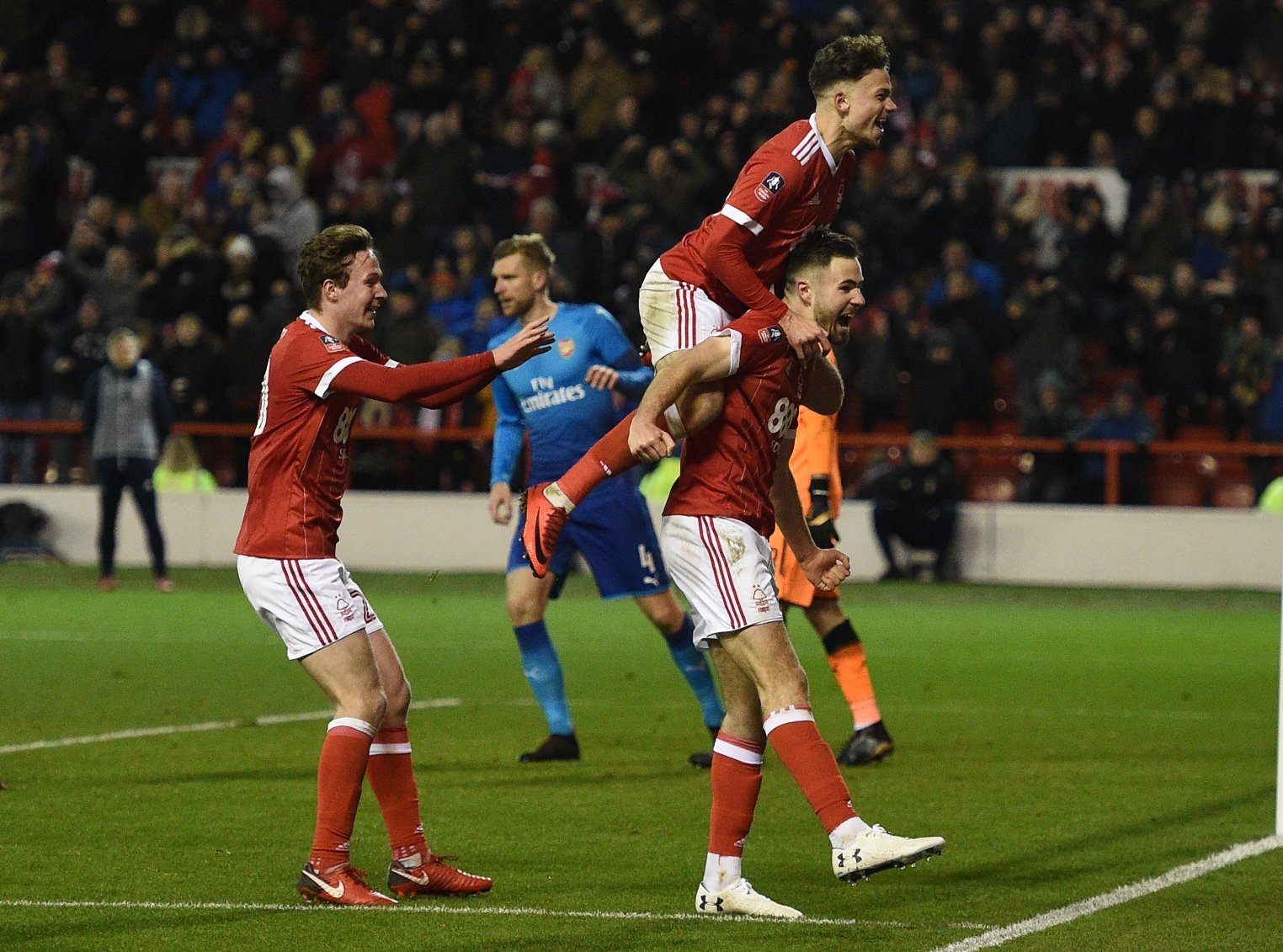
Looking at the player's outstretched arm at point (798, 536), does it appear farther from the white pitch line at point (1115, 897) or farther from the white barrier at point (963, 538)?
the white barrier at point (963, 538)

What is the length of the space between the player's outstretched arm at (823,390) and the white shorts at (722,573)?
0.57 meters

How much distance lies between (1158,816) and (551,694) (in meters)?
3.02

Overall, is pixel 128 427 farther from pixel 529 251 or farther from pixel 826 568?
pixel 826 568

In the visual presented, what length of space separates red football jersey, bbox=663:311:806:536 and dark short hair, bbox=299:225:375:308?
3.97 ft

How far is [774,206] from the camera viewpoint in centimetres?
674

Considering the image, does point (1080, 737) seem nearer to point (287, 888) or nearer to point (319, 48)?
point (287, 888)

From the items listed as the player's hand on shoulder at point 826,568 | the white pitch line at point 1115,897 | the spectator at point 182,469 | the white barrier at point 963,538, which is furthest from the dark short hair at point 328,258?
the spectator at point 182,469

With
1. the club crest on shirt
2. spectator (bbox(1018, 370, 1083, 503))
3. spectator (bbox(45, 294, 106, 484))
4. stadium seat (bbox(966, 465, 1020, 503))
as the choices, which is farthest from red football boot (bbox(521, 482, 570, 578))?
spectator (bbox(45, 294, 106, 484))

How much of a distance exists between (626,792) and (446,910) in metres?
2.57

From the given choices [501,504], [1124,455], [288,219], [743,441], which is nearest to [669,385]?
[743,441]

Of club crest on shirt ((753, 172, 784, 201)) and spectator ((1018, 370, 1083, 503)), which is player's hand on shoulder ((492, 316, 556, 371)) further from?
spectator ((1018, 370, 1083, 503))

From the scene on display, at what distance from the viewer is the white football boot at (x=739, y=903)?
606 cm

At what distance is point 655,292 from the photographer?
6.90 meters

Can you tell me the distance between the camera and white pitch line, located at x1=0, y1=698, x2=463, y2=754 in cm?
1000
